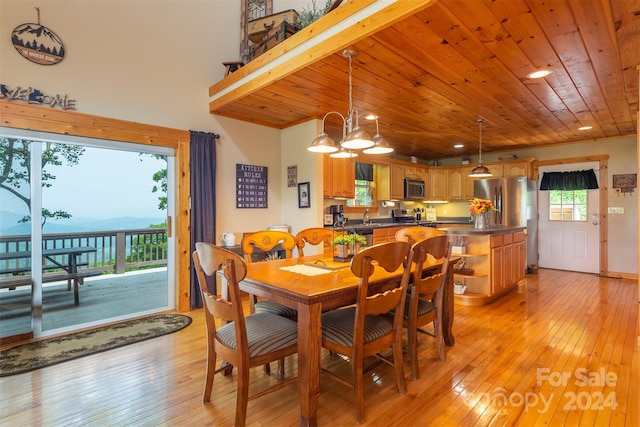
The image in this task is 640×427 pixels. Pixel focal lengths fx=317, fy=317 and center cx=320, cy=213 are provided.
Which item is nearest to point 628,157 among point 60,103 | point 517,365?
point 517,365

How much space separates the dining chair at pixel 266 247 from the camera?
2299 millimetres

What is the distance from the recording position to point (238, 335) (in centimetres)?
163

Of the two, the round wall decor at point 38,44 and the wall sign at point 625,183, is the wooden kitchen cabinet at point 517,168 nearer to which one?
the wall sign at point 625,183

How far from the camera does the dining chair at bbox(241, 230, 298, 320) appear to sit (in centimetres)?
230

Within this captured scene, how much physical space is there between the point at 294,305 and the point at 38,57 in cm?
327

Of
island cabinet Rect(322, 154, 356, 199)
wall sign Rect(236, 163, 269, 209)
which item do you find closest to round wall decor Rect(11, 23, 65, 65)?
wall sign Rect(236, 163, 269, 209)

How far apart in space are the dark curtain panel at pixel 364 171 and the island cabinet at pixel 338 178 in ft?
1.19

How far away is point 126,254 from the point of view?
5.76 metres

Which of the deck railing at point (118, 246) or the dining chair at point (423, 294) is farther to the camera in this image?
the deck railing at point (118, 246)

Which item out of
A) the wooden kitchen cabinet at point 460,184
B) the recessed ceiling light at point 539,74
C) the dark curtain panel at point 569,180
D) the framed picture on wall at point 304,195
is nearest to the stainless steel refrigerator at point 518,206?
the dark curtain panel at point 569,180

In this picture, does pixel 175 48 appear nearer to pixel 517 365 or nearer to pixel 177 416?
pixel 177 416

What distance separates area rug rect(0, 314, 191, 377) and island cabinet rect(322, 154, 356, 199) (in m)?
2.59

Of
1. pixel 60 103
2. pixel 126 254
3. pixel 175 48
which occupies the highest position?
pixel 175 48

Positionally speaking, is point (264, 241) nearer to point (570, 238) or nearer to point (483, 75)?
point (483, 75)
